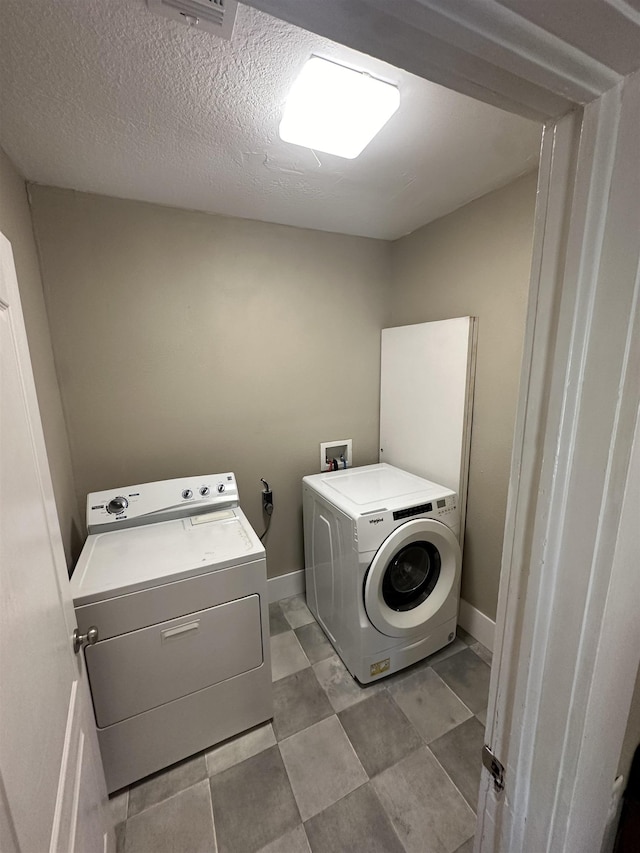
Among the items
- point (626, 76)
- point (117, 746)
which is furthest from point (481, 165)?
point (117, 746)

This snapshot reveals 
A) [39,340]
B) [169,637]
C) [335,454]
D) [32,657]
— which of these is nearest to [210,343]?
[39,340]

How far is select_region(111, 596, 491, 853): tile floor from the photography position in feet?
3.93

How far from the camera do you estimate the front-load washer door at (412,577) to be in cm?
160

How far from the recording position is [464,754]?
1433 millimetres

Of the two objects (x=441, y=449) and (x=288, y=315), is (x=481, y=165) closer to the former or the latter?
(x=288, y=315)

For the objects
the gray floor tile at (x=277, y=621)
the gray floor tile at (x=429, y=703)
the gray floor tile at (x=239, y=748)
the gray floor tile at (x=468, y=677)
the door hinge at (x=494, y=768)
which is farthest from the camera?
the gray floor tile at (x=277, y=621)

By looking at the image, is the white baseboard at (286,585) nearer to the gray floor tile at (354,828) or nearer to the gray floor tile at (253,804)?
the gray floor tile at (253,804)

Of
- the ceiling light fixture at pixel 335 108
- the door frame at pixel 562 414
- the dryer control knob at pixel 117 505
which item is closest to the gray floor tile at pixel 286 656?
the dryer control knob at pixel 117 505

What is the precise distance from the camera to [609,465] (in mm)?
453

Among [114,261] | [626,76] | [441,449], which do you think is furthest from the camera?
[441,449]

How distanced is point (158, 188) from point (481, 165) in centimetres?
141

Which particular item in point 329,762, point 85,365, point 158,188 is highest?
point 158,188

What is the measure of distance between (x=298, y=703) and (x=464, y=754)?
2.41 ft

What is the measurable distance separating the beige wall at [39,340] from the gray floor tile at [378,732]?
57.9 inches
